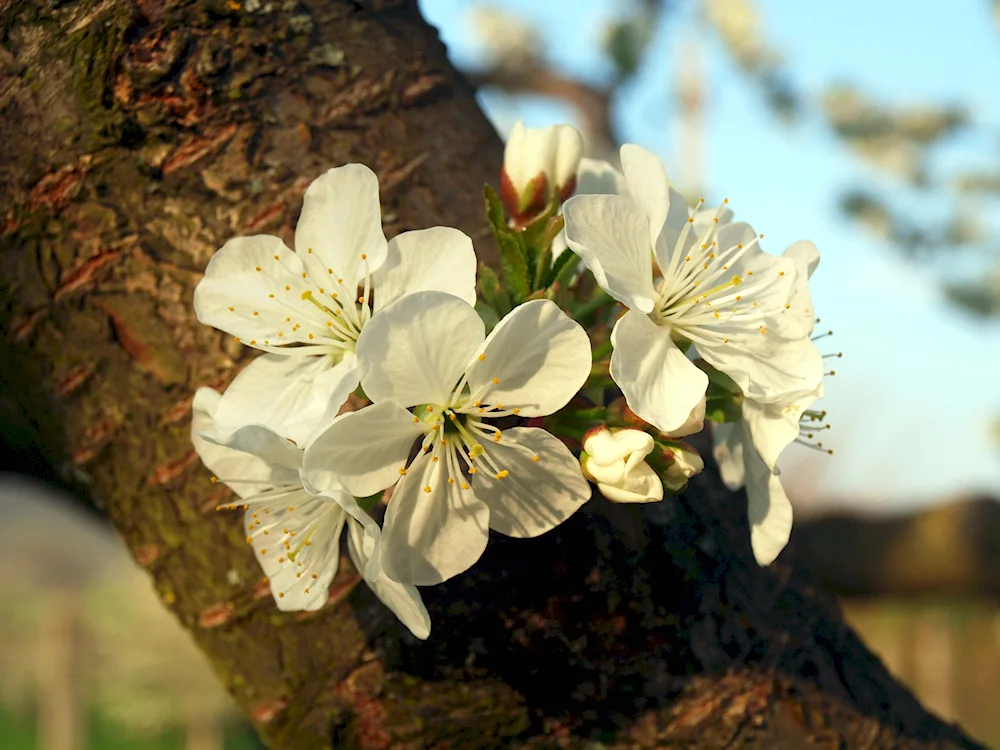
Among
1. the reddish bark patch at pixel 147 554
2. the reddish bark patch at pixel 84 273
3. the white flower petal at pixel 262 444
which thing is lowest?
the reddish bark patch at pixel 147 554

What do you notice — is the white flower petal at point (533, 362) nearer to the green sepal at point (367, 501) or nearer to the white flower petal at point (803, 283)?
the green sepal at point (367, 501)

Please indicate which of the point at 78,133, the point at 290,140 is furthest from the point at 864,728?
the point at 78,133

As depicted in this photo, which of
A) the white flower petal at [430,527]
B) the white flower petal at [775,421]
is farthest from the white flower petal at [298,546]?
the white flower petal at [775,421]

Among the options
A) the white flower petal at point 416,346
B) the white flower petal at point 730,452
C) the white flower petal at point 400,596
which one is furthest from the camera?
the white flower petal at point 730,452

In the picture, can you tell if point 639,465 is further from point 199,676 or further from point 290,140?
point 199,676

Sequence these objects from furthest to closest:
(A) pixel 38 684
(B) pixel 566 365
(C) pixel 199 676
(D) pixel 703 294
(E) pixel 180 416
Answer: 1. (A) pixel 38 684
2. (C) pixel 199 676
3. (E) pixel 180 416
4. (D) pixel 703 294
5. (B) pixel 566 365

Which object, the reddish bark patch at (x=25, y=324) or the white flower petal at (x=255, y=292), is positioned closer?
the white flower petal at (x=255, y=292)
